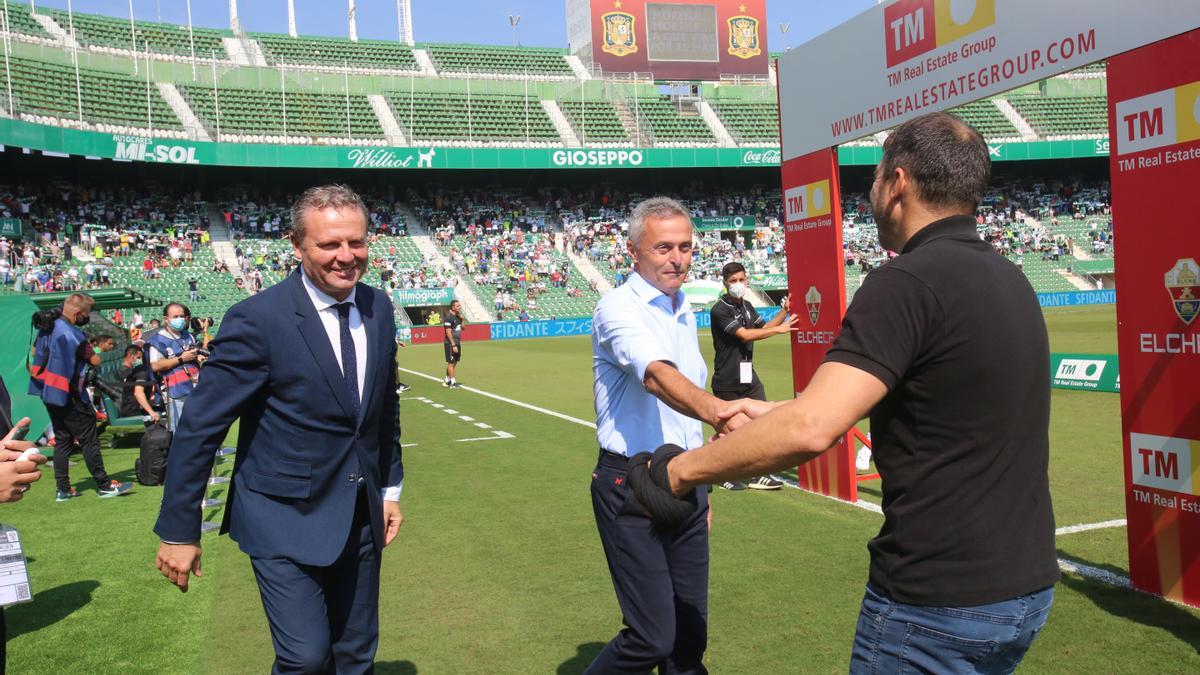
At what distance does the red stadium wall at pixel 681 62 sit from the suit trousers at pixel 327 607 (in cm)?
5692

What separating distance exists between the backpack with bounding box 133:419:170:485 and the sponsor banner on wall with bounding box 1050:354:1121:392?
12.8 m

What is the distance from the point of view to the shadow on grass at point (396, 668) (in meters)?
4.91

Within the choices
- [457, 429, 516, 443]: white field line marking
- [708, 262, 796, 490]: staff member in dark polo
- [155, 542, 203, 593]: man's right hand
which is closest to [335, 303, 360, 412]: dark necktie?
[155, 542, 203, 593]: man's right hand

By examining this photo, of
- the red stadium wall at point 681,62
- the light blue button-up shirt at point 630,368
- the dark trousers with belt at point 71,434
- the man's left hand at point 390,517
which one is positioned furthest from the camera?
the red stadium wall at point 681,62

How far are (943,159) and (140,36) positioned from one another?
58.2 m

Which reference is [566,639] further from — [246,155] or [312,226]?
[246,155]

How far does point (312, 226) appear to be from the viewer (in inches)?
135

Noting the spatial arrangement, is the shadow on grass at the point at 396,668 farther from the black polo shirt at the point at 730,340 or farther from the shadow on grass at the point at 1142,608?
the black polo shirt at the point at 730,340

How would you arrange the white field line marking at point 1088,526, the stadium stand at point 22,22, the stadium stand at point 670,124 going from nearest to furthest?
the white field line marking at point 1088,526
the stadium stand at point 22,22
the stadium stand at point 670,124

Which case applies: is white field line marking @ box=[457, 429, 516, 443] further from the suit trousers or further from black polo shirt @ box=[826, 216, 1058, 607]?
black polo shirt @ box=[826, 216, 1058, 607]

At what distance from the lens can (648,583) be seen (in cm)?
346

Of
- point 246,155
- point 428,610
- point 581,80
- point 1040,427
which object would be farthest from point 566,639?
point 581,80

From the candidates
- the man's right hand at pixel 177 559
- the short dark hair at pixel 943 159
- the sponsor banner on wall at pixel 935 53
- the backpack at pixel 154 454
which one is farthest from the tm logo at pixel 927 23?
the backpack at pixel 154 454

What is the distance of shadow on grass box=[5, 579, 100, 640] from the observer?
233 inches
